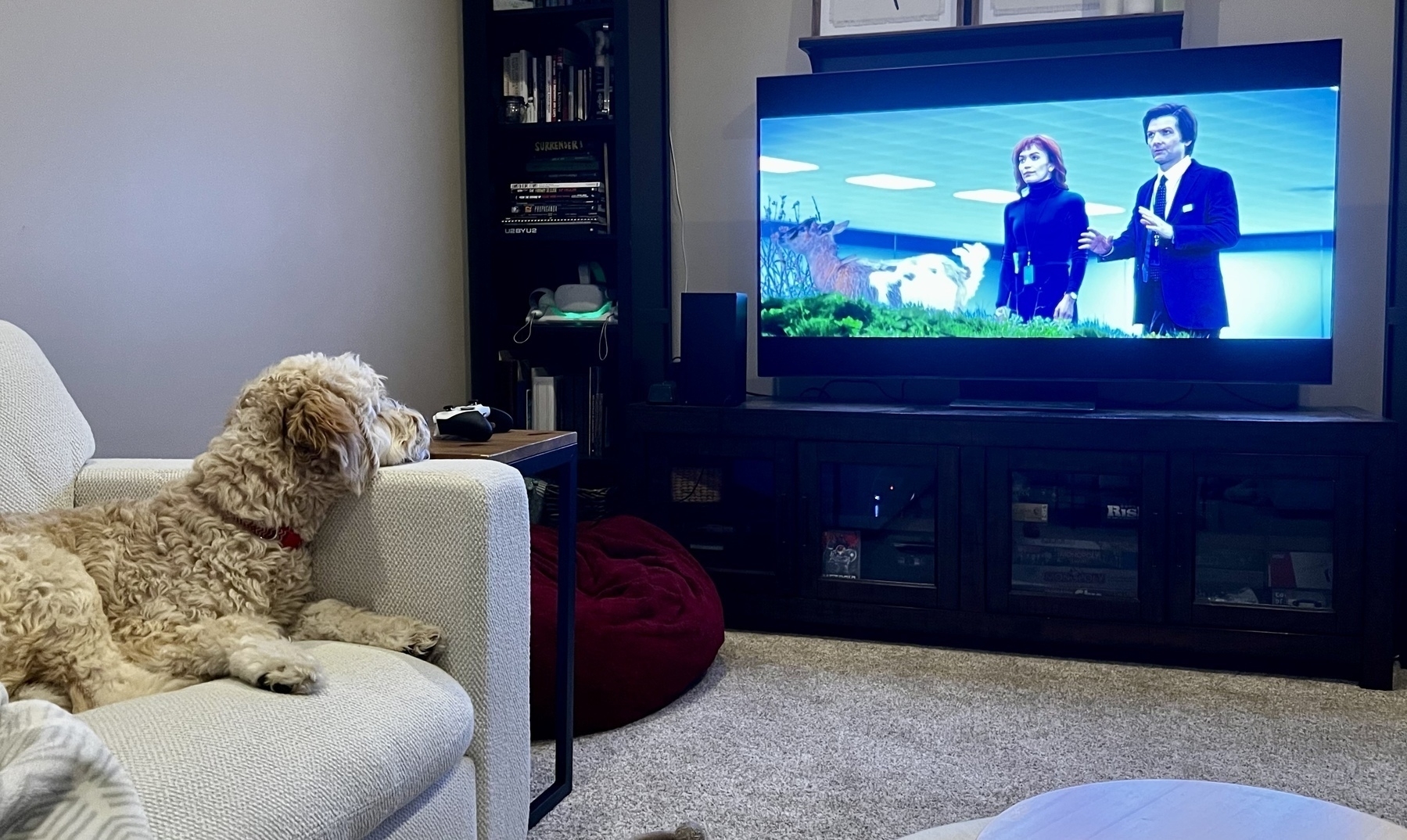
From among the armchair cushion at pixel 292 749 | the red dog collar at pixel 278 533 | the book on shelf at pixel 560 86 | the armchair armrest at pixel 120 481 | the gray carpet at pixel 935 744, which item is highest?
the book on shelf at pixel 560 86

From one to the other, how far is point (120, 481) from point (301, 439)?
1.55 ft

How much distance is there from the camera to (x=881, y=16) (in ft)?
12.1

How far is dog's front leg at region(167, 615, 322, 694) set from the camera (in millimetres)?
1451

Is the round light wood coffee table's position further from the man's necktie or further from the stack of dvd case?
the stack of dvd case

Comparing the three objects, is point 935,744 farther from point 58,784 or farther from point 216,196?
point 216,196

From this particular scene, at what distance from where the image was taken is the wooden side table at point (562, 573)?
7.06 ft

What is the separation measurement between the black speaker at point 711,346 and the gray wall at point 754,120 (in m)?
0.51

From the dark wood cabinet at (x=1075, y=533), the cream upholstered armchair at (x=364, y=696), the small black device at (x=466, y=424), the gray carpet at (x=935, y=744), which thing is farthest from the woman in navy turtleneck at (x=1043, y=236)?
the cream upholstered armchair at (x=364, y=696)

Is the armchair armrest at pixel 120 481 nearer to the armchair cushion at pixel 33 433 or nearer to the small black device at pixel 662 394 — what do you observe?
the armchair cushion at pixel 33 433

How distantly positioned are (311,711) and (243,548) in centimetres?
40

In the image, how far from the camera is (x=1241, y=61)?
127 inches

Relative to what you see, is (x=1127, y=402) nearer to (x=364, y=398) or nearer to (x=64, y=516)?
(x=364, y=398)

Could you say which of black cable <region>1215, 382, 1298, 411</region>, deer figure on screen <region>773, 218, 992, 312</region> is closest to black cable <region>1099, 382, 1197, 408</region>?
black cable <region>1215, 382, 1298, 411</region>

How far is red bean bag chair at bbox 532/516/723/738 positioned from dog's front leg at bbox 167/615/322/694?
930 millimetres
